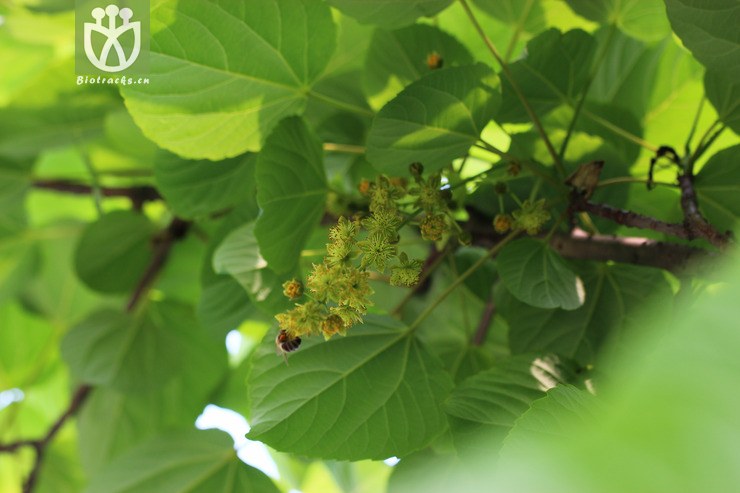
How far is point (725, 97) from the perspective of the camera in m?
0.46

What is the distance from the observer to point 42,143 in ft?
2.45

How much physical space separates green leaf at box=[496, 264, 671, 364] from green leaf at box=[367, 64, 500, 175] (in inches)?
5.3

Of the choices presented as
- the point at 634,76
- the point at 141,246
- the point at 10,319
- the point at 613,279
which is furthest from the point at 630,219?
the point at 10,319

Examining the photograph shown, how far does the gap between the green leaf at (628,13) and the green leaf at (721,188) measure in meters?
0.11

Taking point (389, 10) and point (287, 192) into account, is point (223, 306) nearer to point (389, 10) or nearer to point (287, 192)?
point (287, 192)

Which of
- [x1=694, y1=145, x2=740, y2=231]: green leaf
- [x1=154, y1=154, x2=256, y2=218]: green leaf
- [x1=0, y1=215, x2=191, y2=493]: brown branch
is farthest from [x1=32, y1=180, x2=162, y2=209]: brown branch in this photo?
[x1=694, y1=145, x2=740, y2=231]: green leaf

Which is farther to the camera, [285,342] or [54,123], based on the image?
[54,123]

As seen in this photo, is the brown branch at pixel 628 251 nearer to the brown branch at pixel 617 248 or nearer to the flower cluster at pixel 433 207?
the brown branch at pixel 617 248

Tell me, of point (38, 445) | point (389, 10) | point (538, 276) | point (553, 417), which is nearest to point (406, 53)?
point (389, 10)

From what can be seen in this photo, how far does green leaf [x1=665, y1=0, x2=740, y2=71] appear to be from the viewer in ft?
1.21

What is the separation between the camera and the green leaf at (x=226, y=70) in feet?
1.42

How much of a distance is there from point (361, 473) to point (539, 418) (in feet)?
2.26

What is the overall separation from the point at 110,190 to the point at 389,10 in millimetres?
438

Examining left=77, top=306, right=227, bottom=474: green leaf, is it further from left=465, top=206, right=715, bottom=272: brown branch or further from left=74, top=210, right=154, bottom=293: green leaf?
left=465, top=206, right=715, bottom=272: brown branch
